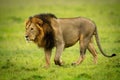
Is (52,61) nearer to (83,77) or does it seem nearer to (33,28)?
(33,28)

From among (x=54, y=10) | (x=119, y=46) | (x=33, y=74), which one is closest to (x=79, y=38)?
(x=33, y=74)

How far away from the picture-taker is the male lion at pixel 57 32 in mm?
12859

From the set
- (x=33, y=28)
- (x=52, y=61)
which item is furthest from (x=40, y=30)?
(x=52, y=61)

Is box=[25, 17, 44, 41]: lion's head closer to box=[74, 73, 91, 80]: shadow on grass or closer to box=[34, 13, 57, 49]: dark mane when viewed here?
box=[34, 13, 57, 49]: dark mane

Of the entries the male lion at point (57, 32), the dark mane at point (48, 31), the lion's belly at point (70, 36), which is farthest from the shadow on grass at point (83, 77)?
the lion's belly at point (70, 36)

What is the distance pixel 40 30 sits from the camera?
507 inches

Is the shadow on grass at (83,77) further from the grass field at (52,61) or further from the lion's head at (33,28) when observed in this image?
the lion's head at (33,28)

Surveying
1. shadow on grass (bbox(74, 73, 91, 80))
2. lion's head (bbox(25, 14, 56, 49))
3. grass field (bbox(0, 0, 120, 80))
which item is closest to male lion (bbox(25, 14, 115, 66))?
lion's head (bbox(25, 14, 56, 49))

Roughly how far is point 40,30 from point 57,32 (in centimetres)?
48

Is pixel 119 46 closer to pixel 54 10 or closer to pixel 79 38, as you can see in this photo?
pixel 79 38

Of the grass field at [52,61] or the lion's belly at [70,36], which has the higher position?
the lion's belly at [70,36]

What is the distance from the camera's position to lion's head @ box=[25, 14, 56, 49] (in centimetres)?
1282

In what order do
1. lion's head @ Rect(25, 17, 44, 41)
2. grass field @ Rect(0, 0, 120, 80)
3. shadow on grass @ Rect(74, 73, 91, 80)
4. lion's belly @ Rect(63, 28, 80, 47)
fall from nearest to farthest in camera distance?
1. shadow on grass @ Rect(74, 73, 91, 80)
2. grass field @ Rect(0, 0, 120, 80)
3. lion's head @ Rect(25, 17, 44, 41)
4. lion's belly @ Rect(63, 28, 80, 47)

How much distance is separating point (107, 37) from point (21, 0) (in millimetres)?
27515
